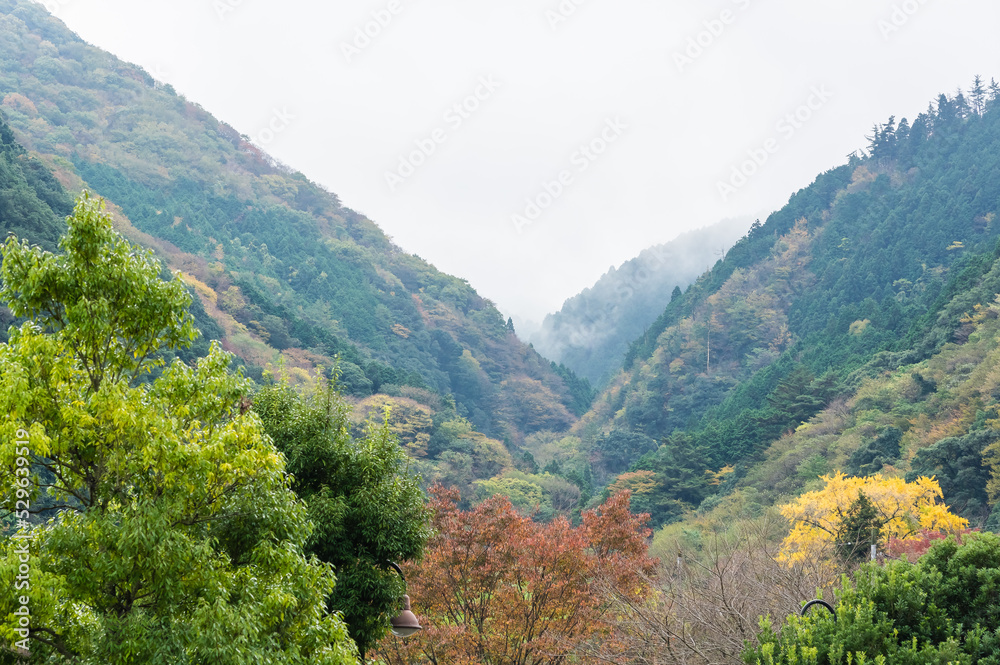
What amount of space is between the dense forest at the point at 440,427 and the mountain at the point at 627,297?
26407mm

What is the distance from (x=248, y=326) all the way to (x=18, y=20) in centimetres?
4983

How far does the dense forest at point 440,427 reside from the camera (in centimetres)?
480

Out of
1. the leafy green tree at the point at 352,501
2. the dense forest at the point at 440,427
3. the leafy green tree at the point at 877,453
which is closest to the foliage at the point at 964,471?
the dense forest at the point at 440,427

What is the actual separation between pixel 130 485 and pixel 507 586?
28.7 ft

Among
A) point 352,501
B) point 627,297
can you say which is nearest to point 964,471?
point 352,501

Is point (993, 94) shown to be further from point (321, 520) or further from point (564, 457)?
point (321, 520)

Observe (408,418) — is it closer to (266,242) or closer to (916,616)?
(266,242)

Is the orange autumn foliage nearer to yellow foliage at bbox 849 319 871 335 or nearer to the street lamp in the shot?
the street lamp

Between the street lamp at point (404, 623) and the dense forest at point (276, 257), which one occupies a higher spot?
the street lamp at point (404, 623)

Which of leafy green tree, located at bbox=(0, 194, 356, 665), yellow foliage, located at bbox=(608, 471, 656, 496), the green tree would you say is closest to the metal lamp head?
leafy green tree, located at bbox=(0, 194, 356, 665)

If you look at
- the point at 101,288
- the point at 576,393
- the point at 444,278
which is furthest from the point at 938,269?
the point at 101,288

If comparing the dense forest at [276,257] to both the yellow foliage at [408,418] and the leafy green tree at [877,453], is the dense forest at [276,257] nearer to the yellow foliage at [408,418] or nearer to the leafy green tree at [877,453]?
the yellow foliage at [408,418]

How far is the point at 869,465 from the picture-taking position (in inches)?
1041

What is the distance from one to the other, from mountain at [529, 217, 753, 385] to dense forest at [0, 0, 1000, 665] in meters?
26.4
